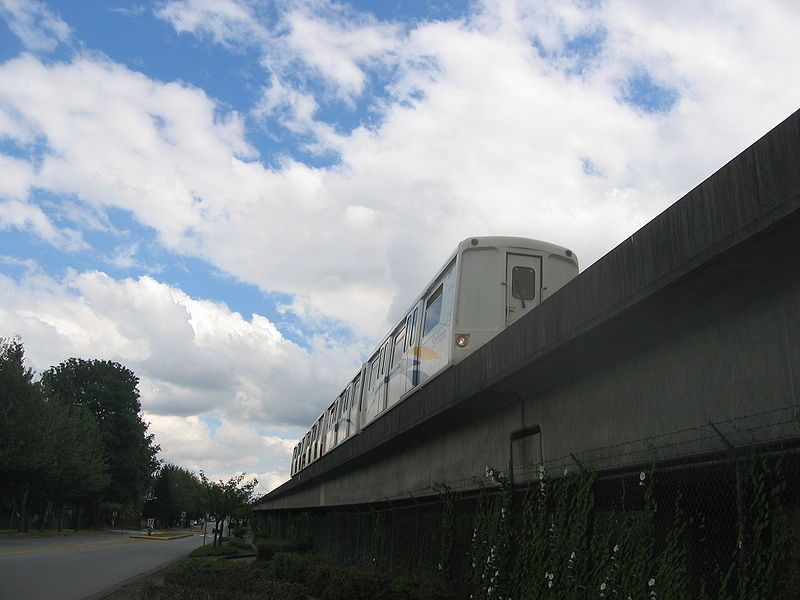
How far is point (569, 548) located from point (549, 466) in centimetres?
99

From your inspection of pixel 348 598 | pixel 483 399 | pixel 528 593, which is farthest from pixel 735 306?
pixel 348 598

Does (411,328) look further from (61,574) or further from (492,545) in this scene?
(61,574)

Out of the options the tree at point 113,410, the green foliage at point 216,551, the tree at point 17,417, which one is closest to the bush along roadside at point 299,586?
the green foliage at point 216,551

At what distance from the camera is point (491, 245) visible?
13352 mm

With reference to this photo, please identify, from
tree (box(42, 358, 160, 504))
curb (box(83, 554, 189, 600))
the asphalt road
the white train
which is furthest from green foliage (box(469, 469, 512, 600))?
tree (box(42, 358, 160, 504))

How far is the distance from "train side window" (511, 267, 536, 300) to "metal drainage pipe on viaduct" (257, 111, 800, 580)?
3.58m

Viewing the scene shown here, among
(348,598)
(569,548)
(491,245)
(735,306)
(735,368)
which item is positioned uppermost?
(491,245)

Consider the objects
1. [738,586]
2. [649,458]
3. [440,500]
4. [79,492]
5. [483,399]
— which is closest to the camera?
[738,586]

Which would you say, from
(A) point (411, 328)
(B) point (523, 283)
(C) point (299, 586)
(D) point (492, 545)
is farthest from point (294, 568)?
(D) point (492, 545)

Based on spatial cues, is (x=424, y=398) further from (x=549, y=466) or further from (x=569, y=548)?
(x=569, y=548)

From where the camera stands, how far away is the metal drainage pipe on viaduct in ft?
16.6

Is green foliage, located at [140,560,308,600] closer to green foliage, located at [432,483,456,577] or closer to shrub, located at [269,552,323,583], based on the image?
shrub, located at [269,552,323,583]

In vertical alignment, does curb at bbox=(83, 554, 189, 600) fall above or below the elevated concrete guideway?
below

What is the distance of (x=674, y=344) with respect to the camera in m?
6.36
